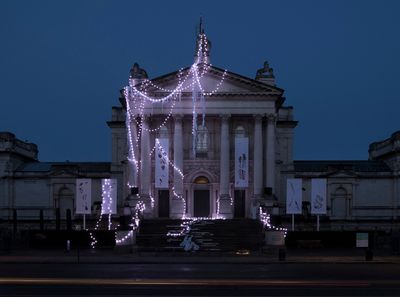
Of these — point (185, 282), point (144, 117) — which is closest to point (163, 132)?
point (144, 117)

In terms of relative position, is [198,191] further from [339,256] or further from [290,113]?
[339,256]

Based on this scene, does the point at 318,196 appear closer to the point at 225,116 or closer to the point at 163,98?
the point at 225,116

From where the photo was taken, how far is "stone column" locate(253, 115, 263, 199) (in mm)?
68500

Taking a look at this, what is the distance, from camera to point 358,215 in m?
75.9

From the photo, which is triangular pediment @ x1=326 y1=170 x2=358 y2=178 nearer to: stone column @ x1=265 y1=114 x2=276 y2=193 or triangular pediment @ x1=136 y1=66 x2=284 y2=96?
stone column @ x1=265 y1=114 x2=276 y2=193

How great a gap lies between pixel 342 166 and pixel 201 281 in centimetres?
4845

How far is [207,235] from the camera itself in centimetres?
5903

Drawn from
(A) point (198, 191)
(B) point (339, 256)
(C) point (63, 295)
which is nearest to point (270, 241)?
(B) point (339, 256)

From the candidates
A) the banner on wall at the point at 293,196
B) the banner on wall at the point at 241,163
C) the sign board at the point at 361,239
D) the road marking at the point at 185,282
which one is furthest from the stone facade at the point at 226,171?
the road marking at the point at 185,282

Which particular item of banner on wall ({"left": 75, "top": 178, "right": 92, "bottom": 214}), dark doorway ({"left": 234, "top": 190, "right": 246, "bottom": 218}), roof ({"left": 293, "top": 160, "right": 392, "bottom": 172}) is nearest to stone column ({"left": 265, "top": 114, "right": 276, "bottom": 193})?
dark doorway ({"left": 234, "top": 190, "right": 246, "bottom": 218})

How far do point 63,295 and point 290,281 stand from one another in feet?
32.1

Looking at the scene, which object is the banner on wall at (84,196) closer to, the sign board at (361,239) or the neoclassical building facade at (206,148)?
the neoclassical building facade at (206,148)

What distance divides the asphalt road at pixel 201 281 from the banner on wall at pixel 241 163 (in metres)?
23.7

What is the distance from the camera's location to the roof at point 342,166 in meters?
76.8
